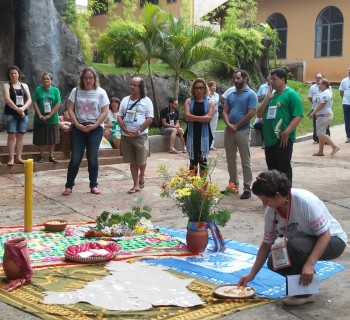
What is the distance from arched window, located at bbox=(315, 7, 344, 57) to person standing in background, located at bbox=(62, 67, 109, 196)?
21.5m

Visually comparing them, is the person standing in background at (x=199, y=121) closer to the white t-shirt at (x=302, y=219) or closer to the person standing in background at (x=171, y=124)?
the white t-shirt at (x=302, y=219)

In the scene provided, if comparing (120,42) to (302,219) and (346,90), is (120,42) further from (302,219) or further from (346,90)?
(302,219)

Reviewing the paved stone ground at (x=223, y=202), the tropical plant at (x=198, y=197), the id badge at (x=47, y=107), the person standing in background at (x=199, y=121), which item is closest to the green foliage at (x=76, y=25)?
the paved stone ground at (x=223, y=202)

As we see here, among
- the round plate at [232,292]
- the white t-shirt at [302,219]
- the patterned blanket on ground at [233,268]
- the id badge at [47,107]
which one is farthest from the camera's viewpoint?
the id badge at [47,107]

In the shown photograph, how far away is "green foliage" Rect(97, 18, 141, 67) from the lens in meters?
16.5

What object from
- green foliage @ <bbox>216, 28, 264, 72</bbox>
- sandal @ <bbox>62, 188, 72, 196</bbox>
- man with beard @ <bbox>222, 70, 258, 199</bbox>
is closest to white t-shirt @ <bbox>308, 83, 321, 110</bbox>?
green foliage @ <bbox>216, 28, 264, 72</bbox>

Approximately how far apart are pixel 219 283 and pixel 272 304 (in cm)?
66

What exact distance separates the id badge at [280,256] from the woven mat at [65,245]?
1.54m

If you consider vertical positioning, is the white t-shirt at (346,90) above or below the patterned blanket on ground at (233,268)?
above

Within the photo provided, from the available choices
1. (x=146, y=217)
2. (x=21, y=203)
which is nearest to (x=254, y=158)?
(x=21, y=203)

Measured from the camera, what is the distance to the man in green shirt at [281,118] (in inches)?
310

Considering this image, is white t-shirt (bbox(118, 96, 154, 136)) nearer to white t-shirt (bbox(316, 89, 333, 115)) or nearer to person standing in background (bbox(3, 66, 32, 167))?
person standing in background (bbox(3, 66, 32, 167))

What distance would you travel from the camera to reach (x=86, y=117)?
30.5ft

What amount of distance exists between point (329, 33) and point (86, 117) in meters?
22.0
